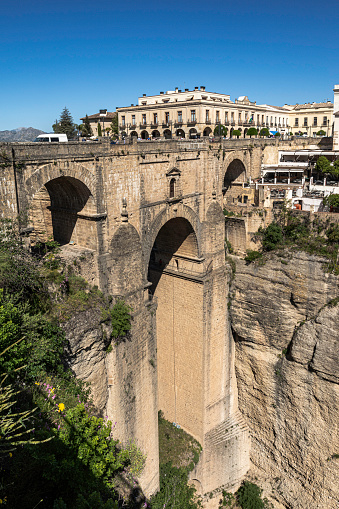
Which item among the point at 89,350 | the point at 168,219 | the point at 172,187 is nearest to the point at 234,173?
the point at 172,187

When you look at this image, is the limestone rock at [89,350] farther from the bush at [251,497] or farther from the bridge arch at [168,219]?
the bush at [251,497]

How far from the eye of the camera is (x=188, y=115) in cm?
3256

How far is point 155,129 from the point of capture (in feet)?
114

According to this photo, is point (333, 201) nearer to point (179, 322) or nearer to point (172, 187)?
point (172, 187)

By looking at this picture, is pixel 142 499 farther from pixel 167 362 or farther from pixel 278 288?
pixel 278 288

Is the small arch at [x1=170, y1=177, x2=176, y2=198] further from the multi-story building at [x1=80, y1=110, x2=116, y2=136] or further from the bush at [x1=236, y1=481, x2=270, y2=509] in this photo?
the multi-story building at [x1=80, y1=110, x2=116, y2=136]

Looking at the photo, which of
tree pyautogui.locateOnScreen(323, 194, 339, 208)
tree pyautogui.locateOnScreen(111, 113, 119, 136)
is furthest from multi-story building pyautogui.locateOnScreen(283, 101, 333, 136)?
tree pyautogui.locateOnScreen(323, 194, 339, 208)

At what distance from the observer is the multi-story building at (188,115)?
3216 centimetres

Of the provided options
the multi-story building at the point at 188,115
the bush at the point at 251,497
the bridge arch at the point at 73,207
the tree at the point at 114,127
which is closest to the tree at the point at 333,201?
the bridge arch at the point at 73,207

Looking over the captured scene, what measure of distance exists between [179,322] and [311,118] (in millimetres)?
31656

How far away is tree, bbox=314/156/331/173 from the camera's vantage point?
2258 cm

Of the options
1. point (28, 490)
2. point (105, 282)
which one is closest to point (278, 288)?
point (105, 282)

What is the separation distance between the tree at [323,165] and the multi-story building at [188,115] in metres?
8.93

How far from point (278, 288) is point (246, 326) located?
2581 mm
